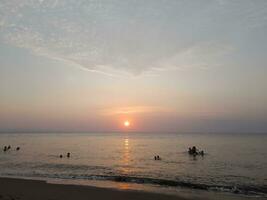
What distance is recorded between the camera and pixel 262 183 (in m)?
27.2

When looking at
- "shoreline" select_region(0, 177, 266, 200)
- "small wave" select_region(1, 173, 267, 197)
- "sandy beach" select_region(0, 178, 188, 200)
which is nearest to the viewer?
"sandy beach" select_region(0, 178, 188, 200)

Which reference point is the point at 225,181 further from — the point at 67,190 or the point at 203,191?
the point at 67,190

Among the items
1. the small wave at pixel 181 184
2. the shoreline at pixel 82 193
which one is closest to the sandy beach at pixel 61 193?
the shoreline at pixel 82 193

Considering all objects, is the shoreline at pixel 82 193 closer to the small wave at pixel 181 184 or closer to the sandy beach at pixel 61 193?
the sandy beach at pixel 61 193

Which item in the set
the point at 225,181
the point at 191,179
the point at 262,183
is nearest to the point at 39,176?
the point at 191,179

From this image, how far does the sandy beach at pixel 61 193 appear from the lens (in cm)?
1859

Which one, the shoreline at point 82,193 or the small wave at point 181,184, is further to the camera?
the small wave at point 181,184

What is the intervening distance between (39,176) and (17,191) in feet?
30.5

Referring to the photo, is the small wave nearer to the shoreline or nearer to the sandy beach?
the shoreline

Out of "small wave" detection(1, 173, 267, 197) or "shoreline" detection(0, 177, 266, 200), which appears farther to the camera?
"small wave" detection(1, 173, 267, 197)

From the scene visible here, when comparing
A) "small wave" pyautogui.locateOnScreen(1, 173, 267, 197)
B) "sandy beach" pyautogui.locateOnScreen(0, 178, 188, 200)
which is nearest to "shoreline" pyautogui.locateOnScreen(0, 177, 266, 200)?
"sandy beach" pyautogui.locateOnScreen(0, 178, 188, 200)

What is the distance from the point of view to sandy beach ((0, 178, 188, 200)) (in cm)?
1859

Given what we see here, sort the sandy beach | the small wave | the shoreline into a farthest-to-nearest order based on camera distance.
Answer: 1. the small wave
2. the shoreline
3. the sandy beach

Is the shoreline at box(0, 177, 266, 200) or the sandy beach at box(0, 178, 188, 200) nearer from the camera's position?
the sandy beach at box(0, 178, 188, 200)
